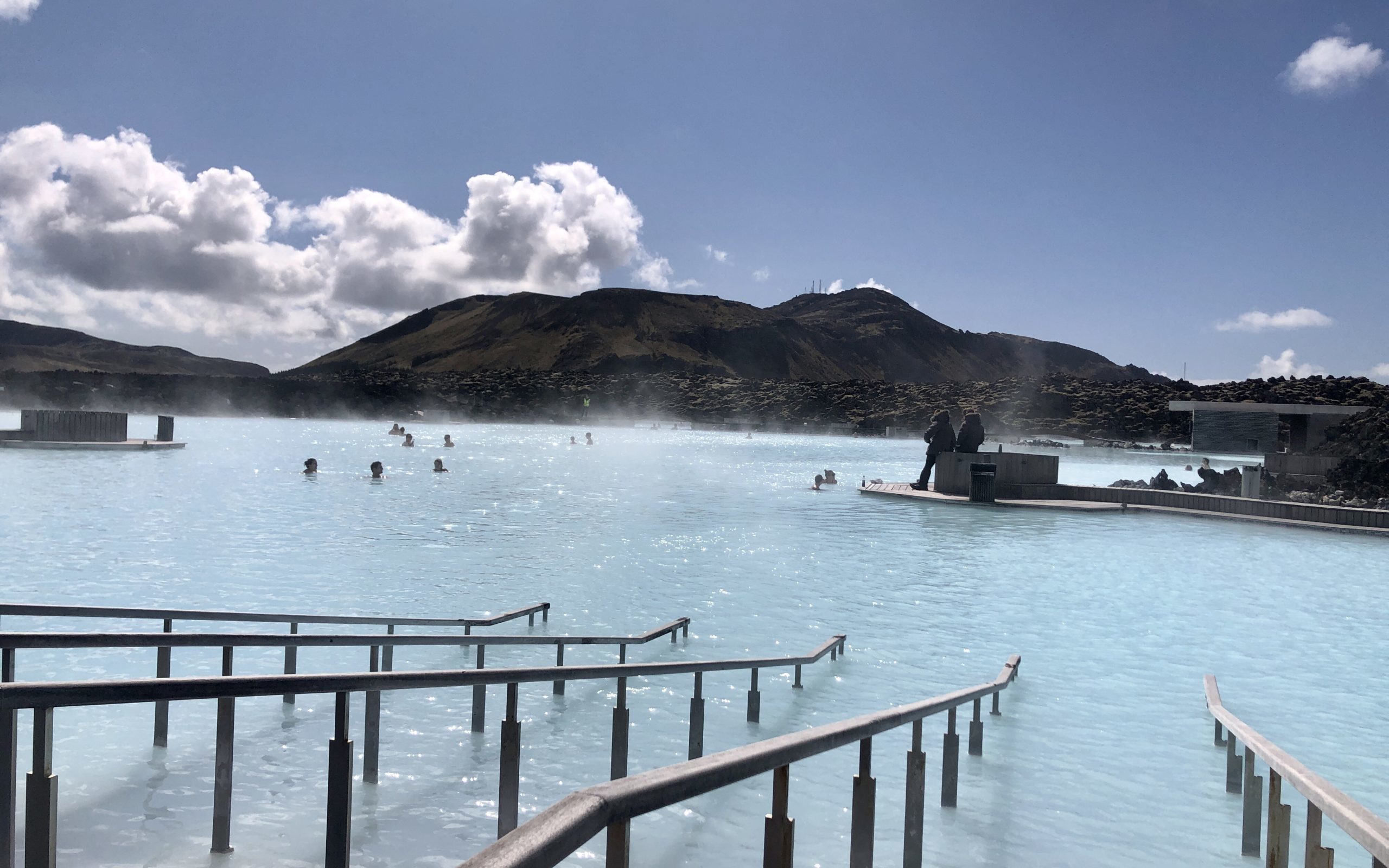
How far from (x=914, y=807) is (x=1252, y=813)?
2.11 m

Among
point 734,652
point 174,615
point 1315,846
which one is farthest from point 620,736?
point 734,652

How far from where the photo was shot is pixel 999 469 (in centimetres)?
2088

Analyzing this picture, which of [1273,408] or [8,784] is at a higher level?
[1273,408]

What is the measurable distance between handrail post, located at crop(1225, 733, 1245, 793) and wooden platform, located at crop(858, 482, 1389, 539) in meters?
14.3

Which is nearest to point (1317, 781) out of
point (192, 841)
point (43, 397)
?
point (192, 841)

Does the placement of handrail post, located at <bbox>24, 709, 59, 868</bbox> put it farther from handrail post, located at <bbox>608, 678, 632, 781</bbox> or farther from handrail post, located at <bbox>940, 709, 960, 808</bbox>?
handrail post, located at <bbox>940, 709, 960, 808</bbox>

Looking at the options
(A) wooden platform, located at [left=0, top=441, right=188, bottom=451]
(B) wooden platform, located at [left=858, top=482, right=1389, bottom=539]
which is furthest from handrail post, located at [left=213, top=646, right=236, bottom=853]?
A: (A) wooden platform, located at [left=0, top=441, right=188, bottom=451]

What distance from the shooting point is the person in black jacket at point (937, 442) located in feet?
73.6

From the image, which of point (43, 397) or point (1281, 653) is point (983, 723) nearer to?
point (1281, 653)

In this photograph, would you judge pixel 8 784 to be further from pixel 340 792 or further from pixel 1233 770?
pixel 1233 770

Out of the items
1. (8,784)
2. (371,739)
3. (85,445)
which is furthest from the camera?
(85,445)

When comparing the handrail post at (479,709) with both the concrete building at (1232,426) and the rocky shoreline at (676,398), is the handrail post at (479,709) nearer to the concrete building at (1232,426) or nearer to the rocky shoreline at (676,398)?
the concrete building at (1232,426)

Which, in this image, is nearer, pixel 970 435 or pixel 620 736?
pixel 620 736

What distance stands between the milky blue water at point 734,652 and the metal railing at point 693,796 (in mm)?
1769
